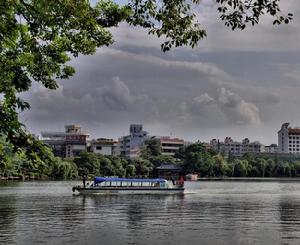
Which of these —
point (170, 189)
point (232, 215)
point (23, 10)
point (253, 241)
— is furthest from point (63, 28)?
point (170, 189)

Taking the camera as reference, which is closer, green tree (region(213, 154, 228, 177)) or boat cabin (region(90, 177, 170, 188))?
boat cabin (region(90, 177, 170, 188))

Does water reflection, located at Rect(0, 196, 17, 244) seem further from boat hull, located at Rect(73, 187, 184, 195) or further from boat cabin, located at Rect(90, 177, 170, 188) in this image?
boat cabin, located at Rect(90, 177, 170, 188)

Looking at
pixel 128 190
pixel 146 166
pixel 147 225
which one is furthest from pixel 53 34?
pixel 146 166

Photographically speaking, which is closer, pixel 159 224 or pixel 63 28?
pixel 63 28

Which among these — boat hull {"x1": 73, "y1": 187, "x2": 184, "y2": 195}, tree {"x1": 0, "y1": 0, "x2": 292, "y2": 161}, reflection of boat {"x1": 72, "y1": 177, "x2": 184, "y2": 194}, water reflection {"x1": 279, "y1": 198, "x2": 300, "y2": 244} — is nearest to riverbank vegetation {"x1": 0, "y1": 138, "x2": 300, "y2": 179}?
reflection of boat {"x1": 72, "y1": 177, "x2": 184, "y2": 194}

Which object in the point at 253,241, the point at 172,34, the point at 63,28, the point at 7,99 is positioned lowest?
the point at 253,241

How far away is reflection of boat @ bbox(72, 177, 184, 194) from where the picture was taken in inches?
2896

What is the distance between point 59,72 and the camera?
15891 millimetres

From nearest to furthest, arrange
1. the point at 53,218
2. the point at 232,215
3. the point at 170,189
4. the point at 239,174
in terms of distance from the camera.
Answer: the point at 53,218 < the point at 232,215 < the point at 170,189 < the point at 239,174

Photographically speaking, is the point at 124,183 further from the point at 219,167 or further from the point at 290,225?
the point at 219,167

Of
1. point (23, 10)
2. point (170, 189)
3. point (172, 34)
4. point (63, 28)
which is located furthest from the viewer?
point (170, 189)

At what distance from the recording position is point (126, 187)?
7450cm

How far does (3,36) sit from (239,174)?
18452 centimetres

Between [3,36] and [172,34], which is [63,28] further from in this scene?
[172,34]
